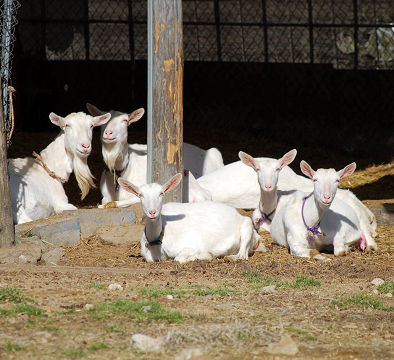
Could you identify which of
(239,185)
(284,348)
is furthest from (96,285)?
(239,185)

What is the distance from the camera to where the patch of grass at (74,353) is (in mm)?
4077

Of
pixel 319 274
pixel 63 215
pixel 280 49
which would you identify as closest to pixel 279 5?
pixel 280 49

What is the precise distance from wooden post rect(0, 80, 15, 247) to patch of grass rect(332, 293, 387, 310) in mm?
2967

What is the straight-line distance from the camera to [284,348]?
419cm

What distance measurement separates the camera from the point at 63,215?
8.13 meters

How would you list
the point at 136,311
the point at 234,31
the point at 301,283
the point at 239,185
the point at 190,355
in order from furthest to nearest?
the point at 234,31 → the point at 239,185 → the point at 301,283 → the point at 136,311 → the point at 190,355

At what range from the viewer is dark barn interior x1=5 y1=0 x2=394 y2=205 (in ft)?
46.1

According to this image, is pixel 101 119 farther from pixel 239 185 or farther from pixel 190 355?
pixel 190 355

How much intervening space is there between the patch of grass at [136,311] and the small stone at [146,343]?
509 mm

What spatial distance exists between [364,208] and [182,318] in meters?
4.17

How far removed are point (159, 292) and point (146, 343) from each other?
1303 mm

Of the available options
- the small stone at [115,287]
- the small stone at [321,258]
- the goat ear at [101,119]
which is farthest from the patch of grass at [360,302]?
the goat ear at [101,119]

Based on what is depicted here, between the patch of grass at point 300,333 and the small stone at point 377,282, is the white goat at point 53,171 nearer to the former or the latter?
the small stone at point 377,282

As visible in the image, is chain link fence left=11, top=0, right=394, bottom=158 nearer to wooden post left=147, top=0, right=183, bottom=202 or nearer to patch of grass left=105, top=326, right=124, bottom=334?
wooden post left=147, top=0, right=183, bottom=202
